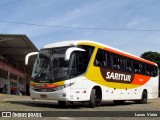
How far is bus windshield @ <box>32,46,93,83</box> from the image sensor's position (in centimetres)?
1617

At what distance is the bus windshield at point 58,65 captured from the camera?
1617cm

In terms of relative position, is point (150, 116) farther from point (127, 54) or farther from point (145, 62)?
point (145, 62)

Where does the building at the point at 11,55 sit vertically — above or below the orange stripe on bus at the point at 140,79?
above

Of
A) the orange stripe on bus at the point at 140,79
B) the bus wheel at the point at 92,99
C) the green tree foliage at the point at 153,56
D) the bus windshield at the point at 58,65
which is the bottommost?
the bus wheel at the point at 92,99

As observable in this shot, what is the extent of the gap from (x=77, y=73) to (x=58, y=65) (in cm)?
98

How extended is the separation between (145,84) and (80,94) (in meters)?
10.7

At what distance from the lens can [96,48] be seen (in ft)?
59.2

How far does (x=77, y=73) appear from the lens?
1661 cm

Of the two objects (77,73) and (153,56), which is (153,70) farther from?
(153,56)

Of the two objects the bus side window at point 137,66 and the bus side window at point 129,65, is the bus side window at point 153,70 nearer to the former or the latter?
the bus side window at point 137,66

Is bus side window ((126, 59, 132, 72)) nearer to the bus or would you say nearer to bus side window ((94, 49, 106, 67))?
the bus

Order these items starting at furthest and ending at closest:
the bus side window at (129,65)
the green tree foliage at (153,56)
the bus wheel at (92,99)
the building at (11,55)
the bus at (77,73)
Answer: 1. the green tree foliage at (153,56)
2. the building at (11,55)
3. the bus side window at (129,65)
4. the bus wheel at (92,99)
5. the bus at (77,73)

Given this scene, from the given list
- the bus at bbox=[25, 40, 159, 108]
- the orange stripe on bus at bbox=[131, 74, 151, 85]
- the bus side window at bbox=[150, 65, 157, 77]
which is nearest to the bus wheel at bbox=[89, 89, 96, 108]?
the bus at bbox=[25, 40, 159, 108]

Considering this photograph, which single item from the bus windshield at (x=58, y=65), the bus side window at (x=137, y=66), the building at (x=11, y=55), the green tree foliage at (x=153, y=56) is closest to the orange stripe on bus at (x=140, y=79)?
the bus side window at (x=137, y=66)
